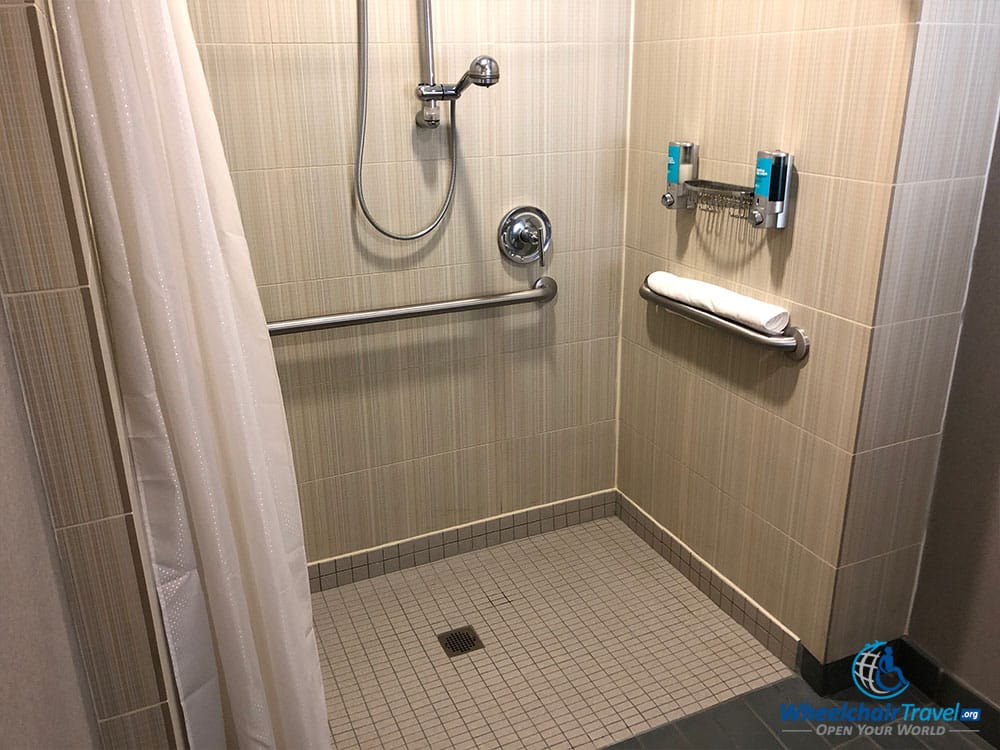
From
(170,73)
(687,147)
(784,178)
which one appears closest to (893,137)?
(784,178)

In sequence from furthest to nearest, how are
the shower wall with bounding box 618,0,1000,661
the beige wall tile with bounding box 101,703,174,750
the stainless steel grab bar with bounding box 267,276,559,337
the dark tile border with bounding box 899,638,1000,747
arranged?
the stainless steel grab bar with bounding box 267,276,559,337 → the dark tile border with bounding box 899,638,1000,747 → the shower wall with bounding box 618,0,1000,661 → the beige wall tile with bounding box 101,703,174,750

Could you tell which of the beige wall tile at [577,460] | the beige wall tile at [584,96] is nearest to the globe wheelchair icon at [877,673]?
the beige wall tile at [577,460]

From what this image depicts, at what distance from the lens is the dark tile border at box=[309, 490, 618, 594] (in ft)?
7.72

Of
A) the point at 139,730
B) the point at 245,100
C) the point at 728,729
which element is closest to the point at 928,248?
the point at 728,729

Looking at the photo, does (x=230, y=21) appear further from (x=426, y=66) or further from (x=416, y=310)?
(x=416, y=310)

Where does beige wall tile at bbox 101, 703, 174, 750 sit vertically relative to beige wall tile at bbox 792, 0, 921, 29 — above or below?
below

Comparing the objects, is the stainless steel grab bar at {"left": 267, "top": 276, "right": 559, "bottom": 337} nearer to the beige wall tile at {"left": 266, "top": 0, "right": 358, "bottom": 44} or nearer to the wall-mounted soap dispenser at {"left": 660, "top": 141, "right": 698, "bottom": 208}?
the wall-mounted soap dispenser at {"left": 660, "top": 141, "right": 698, "bottom": 208}

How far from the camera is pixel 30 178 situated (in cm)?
89

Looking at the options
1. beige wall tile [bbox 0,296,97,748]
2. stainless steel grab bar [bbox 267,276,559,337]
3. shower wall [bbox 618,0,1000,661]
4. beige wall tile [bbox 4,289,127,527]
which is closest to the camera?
beige wall tile [bbox 0,296,97,748]

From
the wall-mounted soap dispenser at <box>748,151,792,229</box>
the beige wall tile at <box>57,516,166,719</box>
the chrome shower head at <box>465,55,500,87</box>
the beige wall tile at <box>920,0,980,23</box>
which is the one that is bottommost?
the beige wall tile at <box>57,516,166,719</box>

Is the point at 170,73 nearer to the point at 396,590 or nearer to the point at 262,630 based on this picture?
the point at 262,630

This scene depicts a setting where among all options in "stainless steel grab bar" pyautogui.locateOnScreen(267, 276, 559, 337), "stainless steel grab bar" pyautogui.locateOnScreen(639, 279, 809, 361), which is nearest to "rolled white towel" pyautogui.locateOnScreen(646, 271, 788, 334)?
"stainless steel grab bar" pyautogui.locateOnScreen(639, 279, 809, 361)

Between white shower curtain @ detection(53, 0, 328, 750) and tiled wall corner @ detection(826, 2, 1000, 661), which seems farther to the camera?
tiled wall corner @ detection(826, 2, 1000, 661)

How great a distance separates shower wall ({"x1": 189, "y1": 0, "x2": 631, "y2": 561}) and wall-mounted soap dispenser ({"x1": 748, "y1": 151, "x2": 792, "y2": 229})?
63 centimetres
